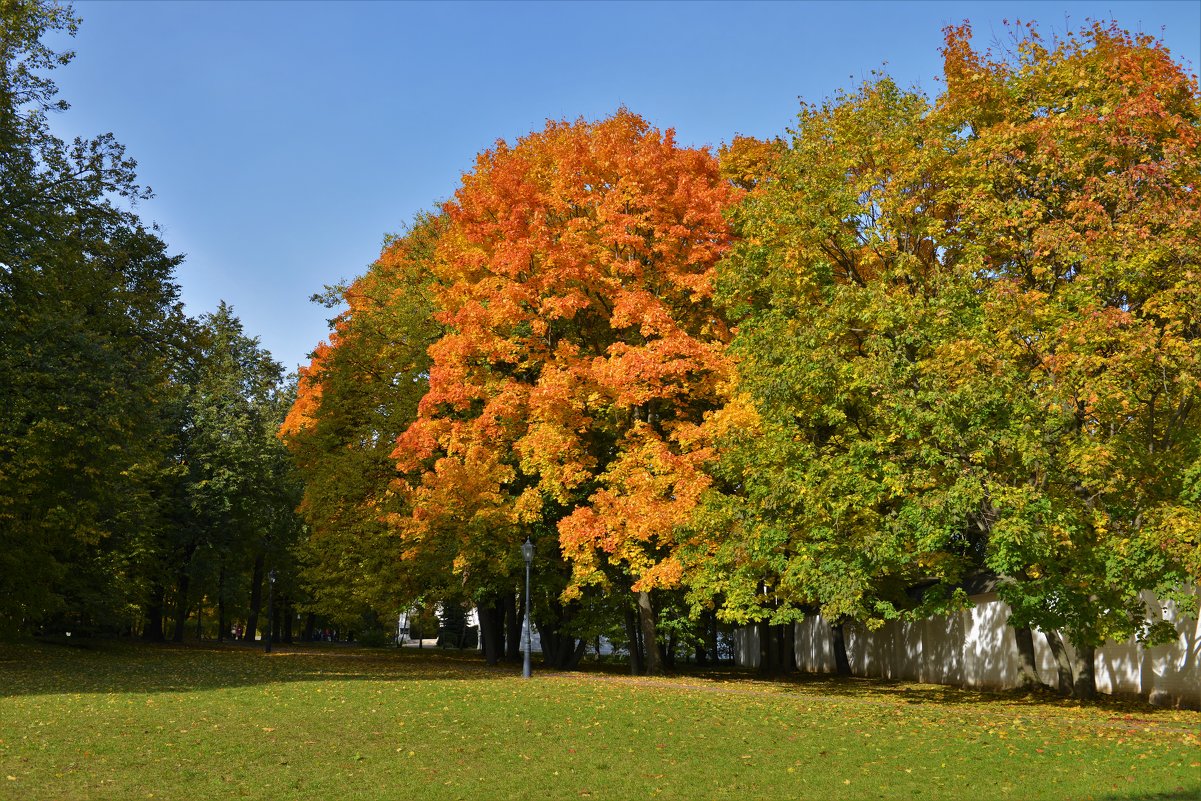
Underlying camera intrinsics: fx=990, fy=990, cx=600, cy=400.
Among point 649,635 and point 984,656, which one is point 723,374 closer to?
point 649,635

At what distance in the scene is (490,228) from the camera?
100ft

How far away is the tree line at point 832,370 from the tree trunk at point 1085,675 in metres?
0.09

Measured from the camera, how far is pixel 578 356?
2972 cm

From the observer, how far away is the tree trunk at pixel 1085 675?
69.2ft

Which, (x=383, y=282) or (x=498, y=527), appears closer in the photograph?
(x=498, y=527)

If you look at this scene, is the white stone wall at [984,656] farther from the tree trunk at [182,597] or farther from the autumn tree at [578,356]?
the tree trunk at [182,597]

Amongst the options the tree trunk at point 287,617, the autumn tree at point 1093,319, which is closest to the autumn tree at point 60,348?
the autumn tree at point 1093,319

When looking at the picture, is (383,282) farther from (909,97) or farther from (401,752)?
(401,752)

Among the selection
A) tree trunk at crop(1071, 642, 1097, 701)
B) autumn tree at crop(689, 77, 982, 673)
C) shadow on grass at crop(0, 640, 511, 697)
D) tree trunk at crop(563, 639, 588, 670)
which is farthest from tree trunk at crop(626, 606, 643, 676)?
tree trunk at crop(1071, 642, 1097, 701)

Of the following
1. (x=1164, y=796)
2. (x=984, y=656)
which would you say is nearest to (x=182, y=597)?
(x=984, y=656)

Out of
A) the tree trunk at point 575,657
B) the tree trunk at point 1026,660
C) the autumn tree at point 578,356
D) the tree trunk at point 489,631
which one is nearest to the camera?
the tree trunk at point 1026,660

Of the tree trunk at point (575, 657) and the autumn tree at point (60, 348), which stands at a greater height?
the autumn tree at point (60, 348)

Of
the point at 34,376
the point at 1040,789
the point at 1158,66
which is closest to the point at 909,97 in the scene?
the point at 1158,66

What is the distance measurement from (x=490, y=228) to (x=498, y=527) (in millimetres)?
9285
